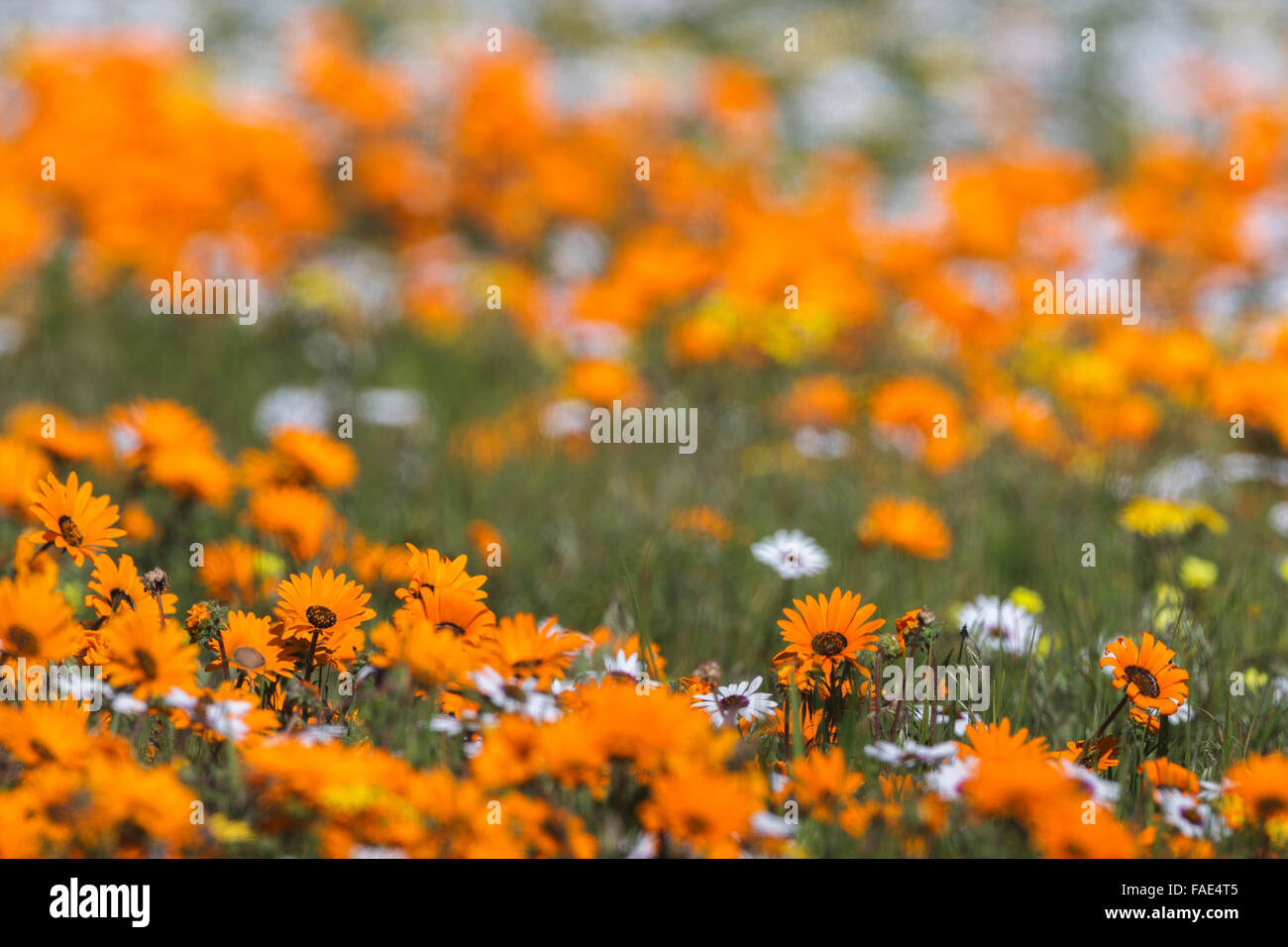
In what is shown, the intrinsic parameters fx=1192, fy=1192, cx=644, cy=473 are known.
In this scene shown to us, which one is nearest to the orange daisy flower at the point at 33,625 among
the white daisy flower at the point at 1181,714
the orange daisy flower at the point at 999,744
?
the orange daisy flower at the point at 999,744

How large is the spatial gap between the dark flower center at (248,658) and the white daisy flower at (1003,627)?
3.42 ft

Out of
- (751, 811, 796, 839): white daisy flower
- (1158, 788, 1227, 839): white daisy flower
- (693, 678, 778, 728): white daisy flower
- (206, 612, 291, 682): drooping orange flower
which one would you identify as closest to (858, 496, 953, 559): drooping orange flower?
(693, 678, 778, 728): white daisy flower

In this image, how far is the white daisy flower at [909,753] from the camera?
138 cm

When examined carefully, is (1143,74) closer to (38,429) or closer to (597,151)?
(597,151)

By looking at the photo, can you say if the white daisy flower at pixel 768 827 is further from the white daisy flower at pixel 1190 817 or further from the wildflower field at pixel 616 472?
the white daisy flower at pixel 1190 817

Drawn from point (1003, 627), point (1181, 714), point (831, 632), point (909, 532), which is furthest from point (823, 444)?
point (831, 632)

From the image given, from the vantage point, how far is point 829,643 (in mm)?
1506

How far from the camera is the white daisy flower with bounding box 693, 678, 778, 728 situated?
1.49 m

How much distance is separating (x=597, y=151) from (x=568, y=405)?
2.88 metres

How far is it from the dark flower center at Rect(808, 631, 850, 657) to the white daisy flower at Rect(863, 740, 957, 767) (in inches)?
5.0

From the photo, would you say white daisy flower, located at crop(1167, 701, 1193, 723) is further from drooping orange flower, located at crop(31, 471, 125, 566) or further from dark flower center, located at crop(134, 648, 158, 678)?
drooping orange flower, located at crop(31, 471, 125, 566)

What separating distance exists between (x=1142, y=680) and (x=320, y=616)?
1.04 metres

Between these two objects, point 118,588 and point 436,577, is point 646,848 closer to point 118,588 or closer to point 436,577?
point 436,577
